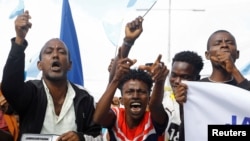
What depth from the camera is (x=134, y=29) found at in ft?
13.5

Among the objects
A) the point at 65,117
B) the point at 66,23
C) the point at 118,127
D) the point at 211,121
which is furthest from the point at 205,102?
the point at 66,23

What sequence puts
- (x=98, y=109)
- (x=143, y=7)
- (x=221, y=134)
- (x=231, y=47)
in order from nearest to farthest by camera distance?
(x=221, y=134), (x=98, y=109), (x=231, y=47), (x=143, y=7)

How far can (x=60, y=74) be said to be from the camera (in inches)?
156

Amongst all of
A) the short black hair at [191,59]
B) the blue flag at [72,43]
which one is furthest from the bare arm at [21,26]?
the blue flag at [72,43]

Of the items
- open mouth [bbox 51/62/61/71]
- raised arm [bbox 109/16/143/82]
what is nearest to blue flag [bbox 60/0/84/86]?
raised arm [bbox 109/16/143/82]

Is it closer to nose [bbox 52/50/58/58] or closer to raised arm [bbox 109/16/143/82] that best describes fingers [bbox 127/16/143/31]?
raised arm [bbox 109/16/143/82]

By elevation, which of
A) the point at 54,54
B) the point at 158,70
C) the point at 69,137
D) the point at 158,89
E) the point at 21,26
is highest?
the point at 21,26

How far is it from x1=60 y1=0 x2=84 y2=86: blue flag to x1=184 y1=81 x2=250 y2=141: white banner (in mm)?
2129

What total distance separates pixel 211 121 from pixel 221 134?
0.34 m

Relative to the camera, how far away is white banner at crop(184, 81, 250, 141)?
3498 mm

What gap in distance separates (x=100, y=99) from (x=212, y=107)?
746 millimetres

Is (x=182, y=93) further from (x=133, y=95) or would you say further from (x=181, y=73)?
(x=181, y=73)

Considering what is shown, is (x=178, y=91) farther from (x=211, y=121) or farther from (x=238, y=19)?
(x=238, y=19)

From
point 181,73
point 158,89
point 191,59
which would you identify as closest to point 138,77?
point 158,89
